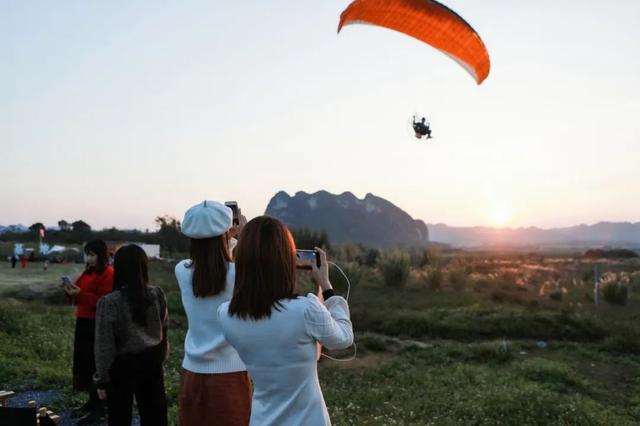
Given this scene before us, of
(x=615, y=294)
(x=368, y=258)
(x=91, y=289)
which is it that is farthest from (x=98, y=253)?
(x=368, y=258)

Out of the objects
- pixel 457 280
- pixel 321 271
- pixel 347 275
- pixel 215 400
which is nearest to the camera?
pixel 321 271

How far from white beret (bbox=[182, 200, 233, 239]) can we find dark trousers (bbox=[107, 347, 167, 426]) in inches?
61.3

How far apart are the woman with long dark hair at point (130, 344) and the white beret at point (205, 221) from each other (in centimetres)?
136

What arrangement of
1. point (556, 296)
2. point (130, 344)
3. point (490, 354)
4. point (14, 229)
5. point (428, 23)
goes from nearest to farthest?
1. point (130, 344)
2. point (428, 23)
3. point (490, 354)
4. point (556, 296)
5. point (14, 229)

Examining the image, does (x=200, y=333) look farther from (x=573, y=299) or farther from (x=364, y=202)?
(x=364, y=202)

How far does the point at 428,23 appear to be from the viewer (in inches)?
221

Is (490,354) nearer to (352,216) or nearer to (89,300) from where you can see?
(89,300)

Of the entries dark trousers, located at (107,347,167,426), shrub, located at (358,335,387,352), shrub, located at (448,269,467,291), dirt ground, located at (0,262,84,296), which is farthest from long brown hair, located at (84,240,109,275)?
shrub, located at (448,269,467,291)

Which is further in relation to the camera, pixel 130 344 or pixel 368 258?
pixel 368 258

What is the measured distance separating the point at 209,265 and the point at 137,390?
1.69 metres

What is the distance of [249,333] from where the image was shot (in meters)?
2.18

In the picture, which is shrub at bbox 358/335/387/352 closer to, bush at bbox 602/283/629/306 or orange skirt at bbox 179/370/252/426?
orange skirt at bbox 179/370/252/426

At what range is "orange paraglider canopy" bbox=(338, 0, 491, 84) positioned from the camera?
5477 millimetres

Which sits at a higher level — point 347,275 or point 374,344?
point 347,275
